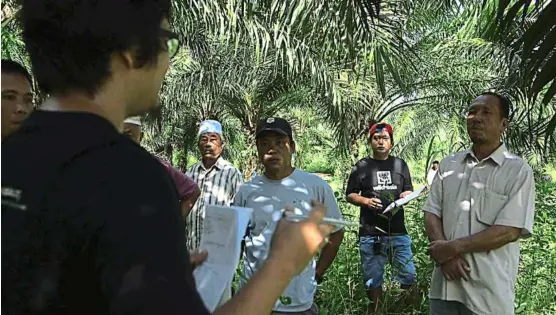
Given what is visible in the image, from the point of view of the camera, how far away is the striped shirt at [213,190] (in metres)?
4.37

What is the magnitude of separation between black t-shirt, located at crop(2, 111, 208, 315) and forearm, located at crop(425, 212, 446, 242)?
2.50m

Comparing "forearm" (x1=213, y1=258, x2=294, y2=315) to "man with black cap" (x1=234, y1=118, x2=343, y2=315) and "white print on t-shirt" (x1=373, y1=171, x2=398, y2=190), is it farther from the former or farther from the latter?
"white print on t-shirt" (x1=373, y1=171, x2=398, y2=190)

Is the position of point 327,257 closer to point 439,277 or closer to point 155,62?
point 439,277

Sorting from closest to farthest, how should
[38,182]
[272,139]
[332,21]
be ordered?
[38,182]
[272,139]
[332,21]

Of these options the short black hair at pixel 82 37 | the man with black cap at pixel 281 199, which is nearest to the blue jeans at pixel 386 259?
the man with black cap at pixel 281 199

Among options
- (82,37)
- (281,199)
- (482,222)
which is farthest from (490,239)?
(82,37)

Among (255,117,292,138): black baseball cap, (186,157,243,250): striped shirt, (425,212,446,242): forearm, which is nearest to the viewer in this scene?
(425,212,446,242): forearm

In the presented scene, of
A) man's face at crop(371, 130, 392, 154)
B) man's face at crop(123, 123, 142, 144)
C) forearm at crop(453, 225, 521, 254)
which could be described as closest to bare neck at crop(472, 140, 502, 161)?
forearm at crop(453, 225, 521, 254)

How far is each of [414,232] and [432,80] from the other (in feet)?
17.4

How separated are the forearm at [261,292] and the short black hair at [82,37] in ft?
1.20

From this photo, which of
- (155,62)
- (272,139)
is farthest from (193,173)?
(155,62)

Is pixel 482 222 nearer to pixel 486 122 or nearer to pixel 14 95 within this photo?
pixel 486 122

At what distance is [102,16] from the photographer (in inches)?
34.9

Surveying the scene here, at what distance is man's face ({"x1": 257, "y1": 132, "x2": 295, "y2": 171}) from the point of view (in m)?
3.25
